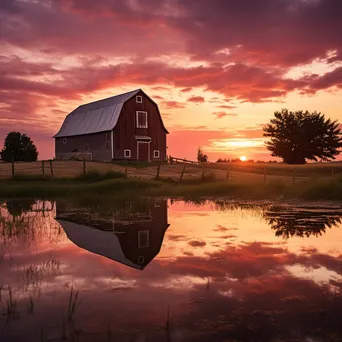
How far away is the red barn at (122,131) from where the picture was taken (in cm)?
4759

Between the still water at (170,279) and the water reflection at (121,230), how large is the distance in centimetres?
4

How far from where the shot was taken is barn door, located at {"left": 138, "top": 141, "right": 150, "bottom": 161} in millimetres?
49125

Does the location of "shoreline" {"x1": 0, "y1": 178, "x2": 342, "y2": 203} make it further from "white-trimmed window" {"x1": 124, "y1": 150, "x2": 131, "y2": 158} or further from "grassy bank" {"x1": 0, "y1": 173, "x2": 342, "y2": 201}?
"white-trimmed window" {"x1": 124, "y1": 150, "x2": 131, "y2": 158}

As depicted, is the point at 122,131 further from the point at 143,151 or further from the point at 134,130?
the point at 143,151

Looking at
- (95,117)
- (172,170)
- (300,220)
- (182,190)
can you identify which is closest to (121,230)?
(300,220)

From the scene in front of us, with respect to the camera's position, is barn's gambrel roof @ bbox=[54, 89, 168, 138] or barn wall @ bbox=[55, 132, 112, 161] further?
barn wall @ bbox=[55, 132, 112, 161]

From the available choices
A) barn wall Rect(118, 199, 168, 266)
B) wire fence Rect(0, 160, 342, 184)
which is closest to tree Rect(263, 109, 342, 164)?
wire fence Rect(0, 160, 342, 184)

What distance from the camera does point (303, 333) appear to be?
5.30 metres

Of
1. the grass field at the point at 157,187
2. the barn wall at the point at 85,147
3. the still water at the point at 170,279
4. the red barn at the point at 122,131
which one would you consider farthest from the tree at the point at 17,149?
the still water at the point at 170,279

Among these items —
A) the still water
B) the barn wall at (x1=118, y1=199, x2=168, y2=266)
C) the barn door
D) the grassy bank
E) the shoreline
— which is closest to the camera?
the still water

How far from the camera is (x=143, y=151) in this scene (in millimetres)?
49531

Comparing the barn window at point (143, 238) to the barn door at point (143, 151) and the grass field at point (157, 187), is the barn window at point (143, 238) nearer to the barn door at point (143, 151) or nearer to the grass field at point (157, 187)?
the grass field at point (157, 187)

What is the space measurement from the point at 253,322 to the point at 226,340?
713 millimetres

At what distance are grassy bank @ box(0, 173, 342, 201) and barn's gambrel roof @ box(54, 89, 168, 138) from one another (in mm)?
19675
